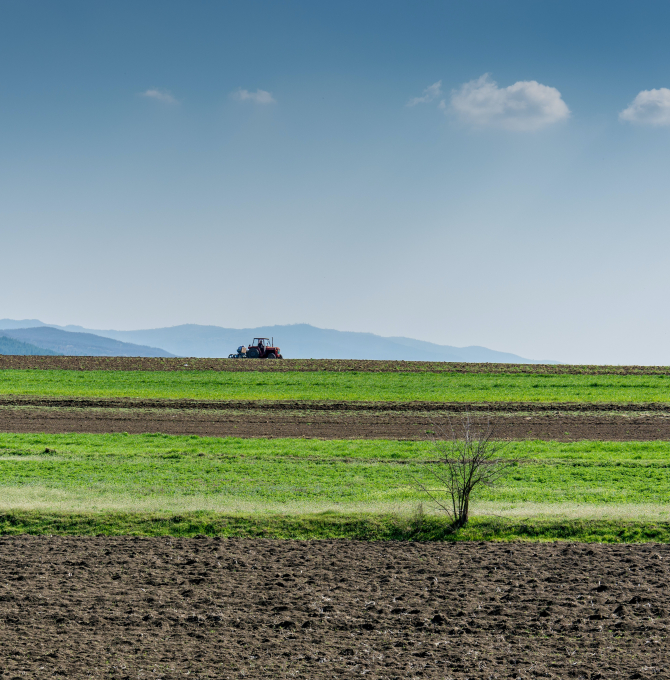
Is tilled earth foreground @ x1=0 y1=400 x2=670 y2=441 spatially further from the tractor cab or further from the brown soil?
the tractor cab

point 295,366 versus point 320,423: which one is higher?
point 295,366

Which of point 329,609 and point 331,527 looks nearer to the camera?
point 329,609

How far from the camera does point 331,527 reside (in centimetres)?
1287

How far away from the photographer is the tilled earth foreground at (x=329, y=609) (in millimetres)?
7102

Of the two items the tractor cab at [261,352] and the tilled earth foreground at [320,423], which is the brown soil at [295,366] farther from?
the tilled earth foreground at [320,423]

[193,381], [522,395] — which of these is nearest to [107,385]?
[193,381]

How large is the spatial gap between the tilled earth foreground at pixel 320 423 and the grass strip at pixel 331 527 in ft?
36.2

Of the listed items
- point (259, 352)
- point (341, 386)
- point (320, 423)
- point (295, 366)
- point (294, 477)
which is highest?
point (259, 352)

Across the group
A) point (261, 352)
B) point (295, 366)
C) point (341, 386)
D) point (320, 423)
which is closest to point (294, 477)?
point (320, 423)

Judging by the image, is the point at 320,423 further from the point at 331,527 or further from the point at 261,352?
the point at 261,352

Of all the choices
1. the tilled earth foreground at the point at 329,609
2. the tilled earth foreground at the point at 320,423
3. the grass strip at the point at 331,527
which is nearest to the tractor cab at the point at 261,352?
the tilled earth foreground at the point at 320,423

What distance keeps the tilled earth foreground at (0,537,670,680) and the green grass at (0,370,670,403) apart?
25.0 metres

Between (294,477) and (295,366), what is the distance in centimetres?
3458

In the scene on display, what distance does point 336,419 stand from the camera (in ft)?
96.0
